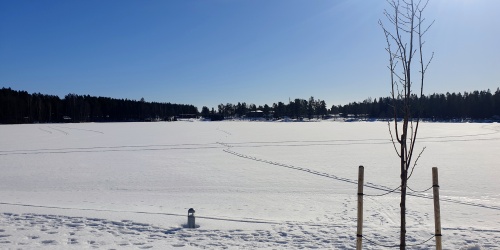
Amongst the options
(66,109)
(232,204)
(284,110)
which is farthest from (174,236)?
(284,110)

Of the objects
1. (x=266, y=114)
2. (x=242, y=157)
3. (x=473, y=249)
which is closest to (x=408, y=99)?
(x=473, y=249)

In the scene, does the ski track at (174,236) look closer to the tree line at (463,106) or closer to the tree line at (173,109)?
the tree line at (173,109)

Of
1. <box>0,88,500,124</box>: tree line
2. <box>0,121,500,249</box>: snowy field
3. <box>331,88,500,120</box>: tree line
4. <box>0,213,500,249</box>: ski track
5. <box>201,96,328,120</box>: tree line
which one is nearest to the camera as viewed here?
<box>0,213,500,249</box>: ski track

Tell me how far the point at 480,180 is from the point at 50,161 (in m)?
16.2

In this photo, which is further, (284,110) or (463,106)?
(284,110)

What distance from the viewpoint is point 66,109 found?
102812 mm

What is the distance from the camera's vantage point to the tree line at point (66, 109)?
8306cm

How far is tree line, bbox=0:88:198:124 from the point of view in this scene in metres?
83.1

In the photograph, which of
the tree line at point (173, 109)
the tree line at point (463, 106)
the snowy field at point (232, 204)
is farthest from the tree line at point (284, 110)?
the snowy field at point (232, 204)

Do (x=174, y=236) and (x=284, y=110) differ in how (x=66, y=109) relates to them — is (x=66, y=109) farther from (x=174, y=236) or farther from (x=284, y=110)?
(x=174, y=236)

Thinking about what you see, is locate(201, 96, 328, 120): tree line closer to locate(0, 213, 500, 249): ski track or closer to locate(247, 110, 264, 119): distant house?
locate(247, 110, 264, 119): distant house

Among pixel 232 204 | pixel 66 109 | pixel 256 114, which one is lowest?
pixel 232 204

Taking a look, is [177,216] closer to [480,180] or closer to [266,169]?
[266,169]

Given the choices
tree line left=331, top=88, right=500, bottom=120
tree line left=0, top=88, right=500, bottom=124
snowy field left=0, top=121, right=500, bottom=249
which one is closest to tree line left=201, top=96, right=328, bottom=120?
tree line left=0, top=88, right=500, bottom=124
